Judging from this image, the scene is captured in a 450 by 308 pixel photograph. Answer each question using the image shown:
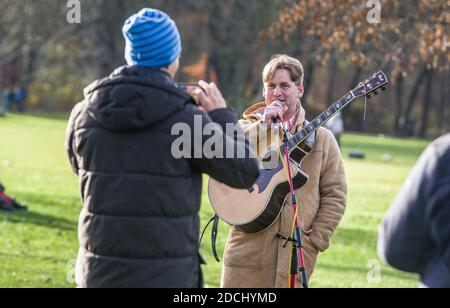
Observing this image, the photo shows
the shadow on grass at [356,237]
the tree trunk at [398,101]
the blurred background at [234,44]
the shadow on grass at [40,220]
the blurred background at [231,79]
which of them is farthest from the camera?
the tree trunk at [398,101]

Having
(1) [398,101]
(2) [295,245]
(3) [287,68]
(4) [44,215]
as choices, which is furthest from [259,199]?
(1) [398,101]

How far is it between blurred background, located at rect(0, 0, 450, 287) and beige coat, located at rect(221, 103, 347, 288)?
162 inches

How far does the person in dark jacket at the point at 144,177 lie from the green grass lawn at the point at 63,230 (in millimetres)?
5461

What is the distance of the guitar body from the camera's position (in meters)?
5.84

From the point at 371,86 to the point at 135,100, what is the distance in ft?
8.30

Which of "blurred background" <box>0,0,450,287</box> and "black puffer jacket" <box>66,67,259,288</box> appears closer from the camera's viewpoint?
"black puffer jacket" <box>66,67,259,288</box>

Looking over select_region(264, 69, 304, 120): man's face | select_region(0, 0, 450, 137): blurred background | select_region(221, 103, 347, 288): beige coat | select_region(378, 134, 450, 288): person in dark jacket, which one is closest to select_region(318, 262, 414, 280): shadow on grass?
select_region(0, 0, 450, 137): blurred background

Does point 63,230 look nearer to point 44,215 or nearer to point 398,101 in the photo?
point 44,215

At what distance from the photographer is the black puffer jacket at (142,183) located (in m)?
4.19

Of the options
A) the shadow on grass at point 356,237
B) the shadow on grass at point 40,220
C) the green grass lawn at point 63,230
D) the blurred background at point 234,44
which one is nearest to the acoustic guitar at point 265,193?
the green grass lawn at point 63,230

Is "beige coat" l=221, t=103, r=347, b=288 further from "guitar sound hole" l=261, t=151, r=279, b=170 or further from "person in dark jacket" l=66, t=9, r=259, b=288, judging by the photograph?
"person in dark jacket" l=66, t=9, r=259, b=288

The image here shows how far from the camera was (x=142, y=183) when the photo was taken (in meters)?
4.20

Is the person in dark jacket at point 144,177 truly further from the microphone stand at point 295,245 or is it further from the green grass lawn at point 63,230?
the green grass lawn at point 63,230
